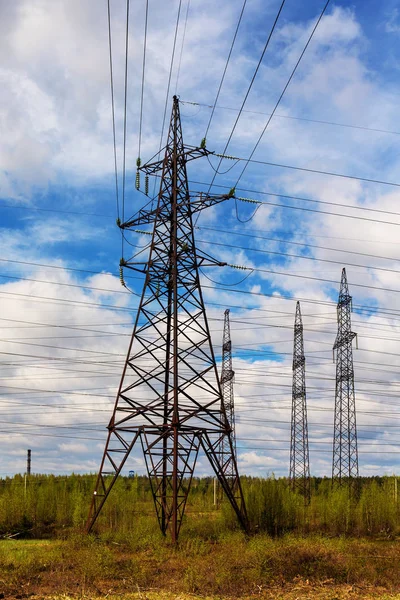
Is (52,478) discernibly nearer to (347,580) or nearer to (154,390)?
(154,390)

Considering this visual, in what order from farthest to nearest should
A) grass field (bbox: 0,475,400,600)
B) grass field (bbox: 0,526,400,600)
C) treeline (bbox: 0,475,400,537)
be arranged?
treeline (bbox: 0,475,400,537) → grass field (bbox: 0,475,400,600) → grass field (bbox: 0,526,400,600)

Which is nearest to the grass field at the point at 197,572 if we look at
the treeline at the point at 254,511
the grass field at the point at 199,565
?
the grass field at the point at 199,565

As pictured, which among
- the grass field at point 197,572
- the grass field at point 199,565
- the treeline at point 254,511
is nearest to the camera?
the grass field at point 197,572

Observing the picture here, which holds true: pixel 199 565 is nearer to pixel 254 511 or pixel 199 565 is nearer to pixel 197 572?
pixel 197 572

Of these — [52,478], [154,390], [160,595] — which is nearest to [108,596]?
[160,595]

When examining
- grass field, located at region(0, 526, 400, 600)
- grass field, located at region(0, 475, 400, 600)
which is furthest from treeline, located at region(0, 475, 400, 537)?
grass field, located at region(0, 526, 400, 600)

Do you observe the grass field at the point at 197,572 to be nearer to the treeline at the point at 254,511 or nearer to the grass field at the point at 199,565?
the grass field at the point at 199,565

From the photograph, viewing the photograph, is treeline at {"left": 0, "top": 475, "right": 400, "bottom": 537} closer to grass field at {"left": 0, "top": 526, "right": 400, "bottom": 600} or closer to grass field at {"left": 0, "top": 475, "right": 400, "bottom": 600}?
grass field at {"left": 0, "top": 475, "right": 400, "bottom": 600}

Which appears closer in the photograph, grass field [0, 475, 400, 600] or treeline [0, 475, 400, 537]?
grass field [0, 475, 400, 600]

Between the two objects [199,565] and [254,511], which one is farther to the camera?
[254,511]

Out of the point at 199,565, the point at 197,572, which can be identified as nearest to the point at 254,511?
the point at 199,565

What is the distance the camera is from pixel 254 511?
3653 cm

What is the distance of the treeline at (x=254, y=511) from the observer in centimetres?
3653

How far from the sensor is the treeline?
3653cm
